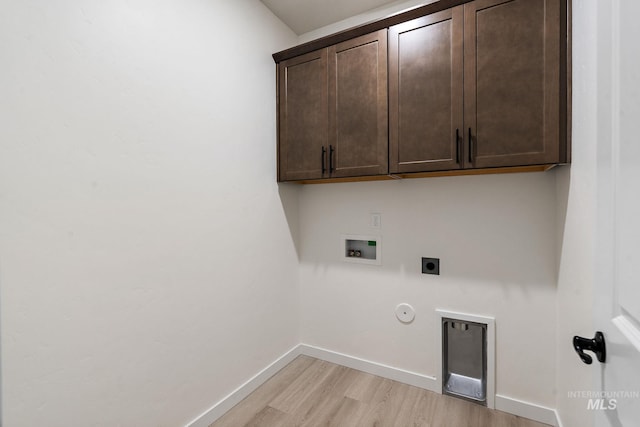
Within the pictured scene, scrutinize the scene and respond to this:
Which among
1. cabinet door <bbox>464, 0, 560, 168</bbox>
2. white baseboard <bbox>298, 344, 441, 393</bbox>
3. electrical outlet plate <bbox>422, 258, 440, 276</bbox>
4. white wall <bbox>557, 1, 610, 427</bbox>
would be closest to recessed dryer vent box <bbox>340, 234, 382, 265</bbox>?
electrical outlet plate <bbox>422, 258, 440, 276</bbox>

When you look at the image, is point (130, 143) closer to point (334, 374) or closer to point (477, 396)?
point (334, 374)

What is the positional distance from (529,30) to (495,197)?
2.81 ft

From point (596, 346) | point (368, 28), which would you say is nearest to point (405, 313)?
point (596, 346)

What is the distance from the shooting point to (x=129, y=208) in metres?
1.24

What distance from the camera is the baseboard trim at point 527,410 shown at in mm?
1566

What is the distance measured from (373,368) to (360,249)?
871mm

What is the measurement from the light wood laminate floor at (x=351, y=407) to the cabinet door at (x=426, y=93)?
1.43 meters

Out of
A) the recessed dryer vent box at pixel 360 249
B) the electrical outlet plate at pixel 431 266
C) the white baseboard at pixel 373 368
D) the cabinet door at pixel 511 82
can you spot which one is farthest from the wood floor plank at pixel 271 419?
the cabinet door at pixel 511 82

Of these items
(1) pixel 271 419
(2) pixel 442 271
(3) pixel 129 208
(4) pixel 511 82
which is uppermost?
(4) pixel 511 82

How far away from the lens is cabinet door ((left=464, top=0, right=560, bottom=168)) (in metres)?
1.30

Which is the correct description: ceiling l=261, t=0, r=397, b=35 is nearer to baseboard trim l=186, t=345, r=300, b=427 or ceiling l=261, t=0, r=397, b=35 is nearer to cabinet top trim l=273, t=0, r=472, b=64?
cabinet top trim l=273, t=0, r=472, b=64

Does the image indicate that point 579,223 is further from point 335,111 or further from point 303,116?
point 303,116

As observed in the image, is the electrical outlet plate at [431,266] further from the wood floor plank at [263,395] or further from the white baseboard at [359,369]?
the wood floor plank at [263,395]

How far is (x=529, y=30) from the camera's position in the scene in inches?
52.2
